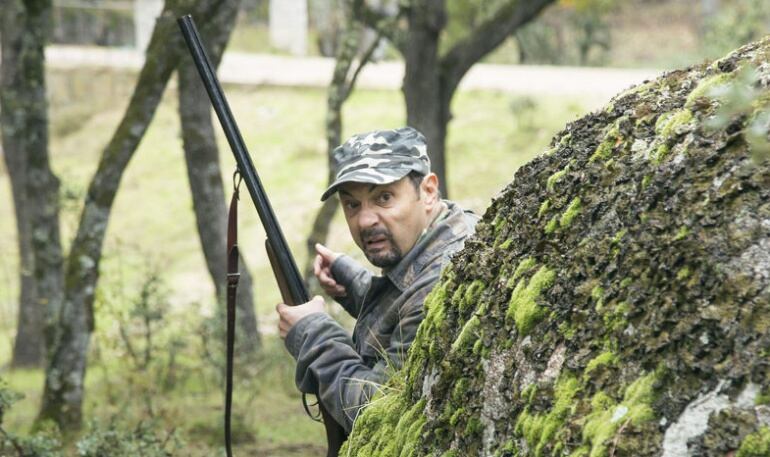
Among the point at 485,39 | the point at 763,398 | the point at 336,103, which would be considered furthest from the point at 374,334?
the point at 336,103

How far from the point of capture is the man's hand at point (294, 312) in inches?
151

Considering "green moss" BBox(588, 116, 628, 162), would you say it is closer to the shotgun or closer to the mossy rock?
the mossy rock

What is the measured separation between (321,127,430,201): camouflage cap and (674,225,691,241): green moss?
65.5 inches


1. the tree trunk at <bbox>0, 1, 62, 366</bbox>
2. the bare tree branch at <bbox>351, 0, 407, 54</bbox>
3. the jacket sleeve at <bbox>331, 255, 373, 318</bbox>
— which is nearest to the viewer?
the jacket sleeve at <bbox>331, 255, 373, 318</bbox>

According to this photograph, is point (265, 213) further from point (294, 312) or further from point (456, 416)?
point (456, 416)

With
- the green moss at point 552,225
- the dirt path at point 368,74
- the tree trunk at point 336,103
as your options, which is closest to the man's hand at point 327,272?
the green moss at point 552,225

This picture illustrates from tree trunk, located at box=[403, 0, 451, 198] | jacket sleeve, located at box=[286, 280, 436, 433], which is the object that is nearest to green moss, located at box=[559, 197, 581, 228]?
jacket sleeve, located at box=[286, 280, 436, 433]

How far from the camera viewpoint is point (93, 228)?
25.7 ft

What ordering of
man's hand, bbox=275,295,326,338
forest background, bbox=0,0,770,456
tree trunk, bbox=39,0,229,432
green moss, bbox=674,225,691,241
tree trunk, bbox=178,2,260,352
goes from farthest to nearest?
tree trunk, bbox=178,2,260,352
forest background, bbox=0,0,770,456
tree trunk, bbox=39,0,229,432
man's hand, bbox=275,295,326,338
green moss, bbox=674,225,691,241

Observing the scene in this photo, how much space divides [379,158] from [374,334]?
56cm

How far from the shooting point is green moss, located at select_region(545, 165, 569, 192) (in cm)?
270

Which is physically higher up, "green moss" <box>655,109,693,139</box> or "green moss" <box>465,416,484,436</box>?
"green moss" <box>655,109,693,139</box>

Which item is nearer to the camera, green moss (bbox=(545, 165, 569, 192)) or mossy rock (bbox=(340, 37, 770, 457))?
mossy rock (bbox=(340, 37, 770, 457))

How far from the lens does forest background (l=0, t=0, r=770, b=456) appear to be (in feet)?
31.7
